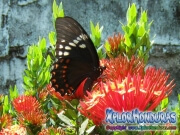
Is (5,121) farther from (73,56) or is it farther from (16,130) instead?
(73,56)

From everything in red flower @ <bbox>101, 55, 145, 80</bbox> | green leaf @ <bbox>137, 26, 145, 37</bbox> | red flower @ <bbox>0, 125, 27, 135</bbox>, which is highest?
green leaf @ <bbox>137, 26, 145, 37</bbox>

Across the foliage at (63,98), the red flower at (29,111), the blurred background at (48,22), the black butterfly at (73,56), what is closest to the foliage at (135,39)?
the foliage at (63,98)

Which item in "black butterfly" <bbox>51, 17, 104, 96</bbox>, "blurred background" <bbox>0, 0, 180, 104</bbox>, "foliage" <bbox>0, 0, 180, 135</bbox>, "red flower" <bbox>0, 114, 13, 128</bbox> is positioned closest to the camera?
"foliage" <bbox>0, 0, 180, 135</bbox>

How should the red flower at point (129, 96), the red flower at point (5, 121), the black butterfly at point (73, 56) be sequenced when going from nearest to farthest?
the red flower at point (129, 96) < the black butterfly at point (73, 56) < the red flower at point (5, 121)

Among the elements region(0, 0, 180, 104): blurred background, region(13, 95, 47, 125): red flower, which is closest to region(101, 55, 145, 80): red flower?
region(13, 95, 47, 125): red flower

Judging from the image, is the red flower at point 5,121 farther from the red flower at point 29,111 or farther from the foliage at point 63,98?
the red flower at point 29,111

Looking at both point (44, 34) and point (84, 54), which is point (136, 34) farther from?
point (44, 34)

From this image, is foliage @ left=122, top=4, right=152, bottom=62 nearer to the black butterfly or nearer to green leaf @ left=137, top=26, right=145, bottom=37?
green leaf @ left=137, top=26, right=145, bottom=37
